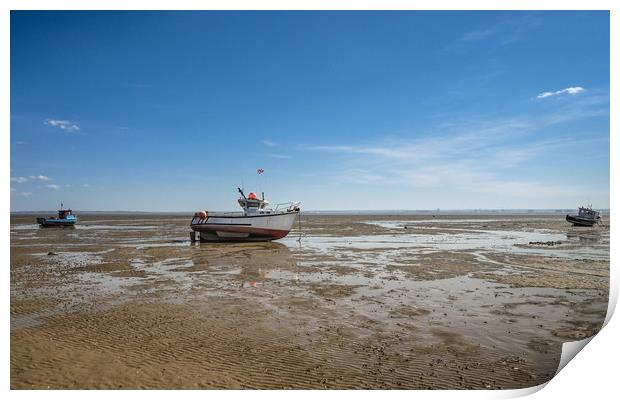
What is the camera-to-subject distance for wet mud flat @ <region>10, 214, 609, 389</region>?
652cm

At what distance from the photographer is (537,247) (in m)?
26.0

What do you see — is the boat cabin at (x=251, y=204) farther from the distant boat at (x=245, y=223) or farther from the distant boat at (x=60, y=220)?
the distant boat at (x=60, y=220)

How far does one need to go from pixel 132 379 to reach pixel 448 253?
67.3 feet

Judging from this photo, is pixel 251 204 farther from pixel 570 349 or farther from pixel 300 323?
pixel 570 349

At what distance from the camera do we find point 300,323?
938 centimetres

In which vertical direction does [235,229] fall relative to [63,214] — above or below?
below

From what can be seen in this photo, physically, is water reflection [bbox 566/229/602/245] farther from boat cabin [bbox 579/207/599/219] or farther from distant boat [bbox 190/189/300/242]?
distant boat [bbox 190/189/300/242]

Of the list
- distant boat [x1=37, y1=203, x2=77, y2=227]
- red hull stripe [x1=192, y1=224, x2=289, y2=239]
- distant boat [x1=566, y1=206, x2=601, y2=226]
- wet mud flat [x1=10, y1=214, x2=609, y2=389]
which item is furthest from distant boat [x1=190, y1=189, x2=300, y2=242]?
distant boat [x1=566, y1=206, x2=601, y2=226]

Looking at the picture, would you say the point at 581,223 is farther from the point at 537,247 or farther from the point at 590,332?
the point at 590,332

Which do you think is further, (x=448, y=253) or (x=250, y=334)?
(x=448, y=253)

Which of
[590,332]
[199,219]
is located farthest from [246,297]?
[199,219]

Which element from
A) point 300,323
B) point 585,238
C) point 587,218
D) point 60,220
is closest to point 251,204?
point 300,323

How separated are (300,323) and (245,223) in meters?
20.7

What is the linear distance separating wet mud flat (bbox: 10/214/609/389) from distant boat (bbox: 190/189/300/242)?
10.7m
